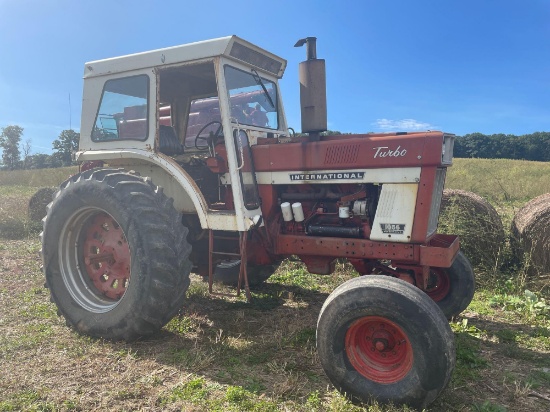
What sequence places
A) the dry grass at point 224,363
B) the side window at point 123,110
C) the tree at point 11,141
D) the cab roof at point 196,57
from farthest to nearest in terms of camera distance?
the tree at point 11,141
the side window at point 123,110
the cab roof at point 196,57
the dry grass at point 224,363

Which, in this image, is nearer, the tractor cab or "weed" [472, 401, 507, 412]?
"weed" [472, 401, 507, 412]

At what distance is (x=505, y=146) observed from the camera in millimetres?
46938

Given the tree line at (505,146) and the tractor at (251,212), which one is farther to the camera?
the tree line at (505,146)

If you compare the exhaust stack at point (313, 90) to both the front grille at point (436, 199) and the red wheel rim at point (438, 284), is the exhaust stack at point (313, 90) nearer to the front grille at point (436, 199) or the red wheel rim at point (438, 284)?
the front grille at point (436, 199)

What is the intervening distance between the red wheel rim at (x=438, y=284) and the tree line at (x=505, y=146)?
4401cm

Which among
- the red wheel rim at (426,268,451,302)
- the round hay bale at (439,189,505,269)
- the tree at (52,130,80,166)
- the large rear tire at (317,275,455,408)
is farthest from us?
the tree at (52,130,80,166)

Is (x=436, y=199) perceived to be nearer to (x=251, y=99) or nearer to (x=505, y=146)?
(x=251, y=99)

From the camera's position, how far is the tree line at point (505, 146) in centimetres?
4528

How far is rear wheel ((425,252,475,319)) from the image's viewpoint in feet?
15.1

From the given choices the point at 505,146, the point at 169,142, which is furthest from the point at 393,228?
the point at 505,146

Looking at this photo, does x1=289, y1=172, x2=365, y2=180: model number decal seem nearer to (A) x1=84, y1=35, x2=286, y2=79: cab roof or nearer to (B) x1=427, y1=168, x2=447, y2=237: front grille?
(B) x1=427, y1=168, x2=447, y2=237: front grille

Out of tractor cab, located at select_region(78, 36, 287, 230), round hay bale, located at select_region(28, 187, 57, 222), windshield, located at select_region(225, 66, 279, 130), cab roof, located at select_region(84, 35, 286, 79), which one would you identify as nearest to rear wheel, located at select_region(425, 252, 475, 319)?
tractor cab, located at select_region(78, 36, 287, 230)

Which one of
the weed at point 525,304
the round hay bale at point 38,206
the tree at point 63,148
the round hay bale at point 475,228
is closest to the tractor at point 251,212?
the weed at point 525,304

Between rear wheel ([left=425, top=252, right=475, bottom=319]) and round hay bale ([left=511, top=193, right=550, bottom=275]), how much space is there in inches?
71.6
